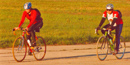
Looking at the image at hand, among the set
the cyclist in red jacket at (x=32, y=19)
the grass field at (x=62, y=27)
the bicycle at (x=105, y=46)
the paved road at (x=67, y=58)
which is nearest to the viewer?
the cyclist in red jacket at (x=32, y=19)

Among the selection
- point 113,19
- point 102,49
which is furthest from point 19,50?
point 113,19

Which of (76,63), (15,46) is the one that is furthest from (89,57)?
(15,46)

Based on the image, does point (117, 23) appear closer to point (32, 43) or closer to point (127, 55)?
point (127, 55)

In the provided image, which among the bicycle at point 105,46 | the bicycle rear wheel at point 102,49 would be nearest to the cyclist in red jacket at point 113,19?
the bicycle at point 105,46

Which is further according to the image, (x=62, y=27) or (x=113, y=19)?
(x=62, y=27)

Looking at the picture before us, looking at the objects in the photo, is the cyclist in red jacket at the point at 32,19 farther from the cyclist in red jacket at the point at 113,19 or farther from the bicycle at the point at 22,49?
the cyclist in red jacket at the point at 113,19

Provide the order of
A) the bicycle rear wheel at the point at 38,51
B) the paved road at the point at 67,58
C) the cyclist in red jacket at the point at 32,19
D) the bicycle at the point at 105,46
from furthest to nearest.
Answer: the bicycle rear wheel at the point at 38,51
the bicycle at the point at 105,46
the paved road at the point at 67,58
the cyclist in red jacket at the point at 32,19

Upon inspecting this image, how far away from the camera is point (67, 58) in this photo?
1088cm

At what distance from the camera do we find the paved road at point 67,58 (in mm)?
9969

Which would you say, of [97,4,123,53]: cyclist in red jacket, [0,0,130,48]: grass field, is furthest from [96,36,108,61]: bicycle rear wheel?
[0,0,130,48]: grass field

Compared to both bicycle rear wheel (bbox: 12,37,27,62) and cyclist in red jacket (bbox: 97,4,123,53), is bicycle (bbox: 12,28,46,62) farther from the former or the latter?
cyclist in red jacket (bbox: 97,4,123,53)

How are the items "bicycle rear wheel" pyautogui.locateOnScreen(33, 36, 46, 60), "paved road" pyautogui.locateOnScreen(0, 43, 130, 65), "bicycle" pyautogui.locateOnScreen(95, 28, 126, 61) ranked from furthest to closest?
"bicycle rear wheel" pyautogui.locateOnScreen(33, 36, 46, 60) < "bicycle" pyautogui.locateOnScreen(95, 28, 126, 61) < "paved road" pyautogui.locateOnScreen(0, 43, 130, 65)

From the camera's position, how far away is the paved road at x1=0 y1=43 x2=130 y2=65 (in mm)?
9969

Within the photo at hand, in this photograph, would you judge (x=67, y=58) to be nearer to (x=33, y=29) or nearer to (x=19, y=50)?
(x=33, y=29)
